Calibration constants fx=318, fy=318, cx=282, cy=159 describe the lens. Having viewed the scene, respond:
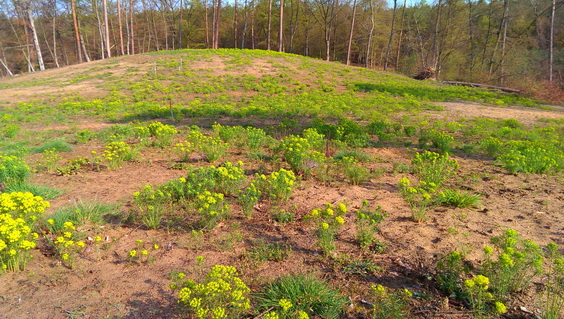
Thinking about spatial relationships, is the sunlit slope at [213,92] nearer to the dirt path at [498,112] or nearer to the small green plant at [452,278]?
the dirt path at [498,112]

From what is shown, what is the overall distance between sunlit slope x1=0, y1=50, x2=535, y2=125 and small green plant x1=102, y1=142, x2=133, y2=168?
11.2 ft

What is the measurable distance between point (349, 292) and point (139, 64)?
24713mm

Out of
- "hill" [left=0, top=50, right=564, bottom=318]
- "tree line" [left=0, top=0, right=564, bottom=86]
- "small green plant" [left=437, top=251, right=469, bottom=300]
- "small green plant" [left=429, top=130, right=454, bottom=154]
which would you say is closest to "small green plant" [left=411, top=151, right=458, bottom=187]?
"hill" [left=0, top=50, right=564, bottom=318]

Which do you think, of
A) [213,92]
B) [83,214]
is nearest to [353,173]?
[83,214]

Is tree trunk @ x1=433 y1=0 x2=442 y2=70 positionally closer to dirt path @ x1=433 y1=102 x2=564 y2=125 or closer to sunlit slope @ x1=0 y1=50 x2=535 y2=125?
sunlit slope @ x1=0 y1=50 x2=535 y2=125

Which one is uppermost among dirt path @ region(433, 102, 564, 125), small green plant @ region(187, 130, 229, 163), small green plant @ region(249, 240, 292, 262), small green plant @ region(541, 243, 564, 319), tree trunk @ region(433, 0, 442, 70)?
tree trunk @ region(433, 0, 442, 70)

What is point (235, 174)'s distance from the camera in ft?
14.6

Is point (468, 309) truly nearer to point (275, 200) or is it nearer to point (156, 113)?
point (275, 200)

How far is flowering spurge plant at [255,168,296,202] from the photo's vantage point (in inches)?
167

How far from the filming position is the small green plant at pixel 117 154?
237 inches

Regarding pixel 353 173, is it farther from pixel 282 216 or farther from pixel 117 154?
pixel 117 154

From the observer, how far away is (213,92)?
625 inches

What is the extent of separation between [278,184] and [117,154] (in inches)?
143

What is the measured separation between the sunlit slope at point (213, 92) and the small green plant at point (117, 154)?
3419 mm
